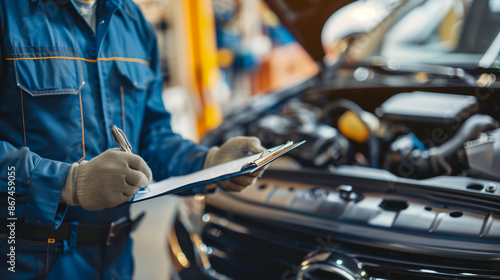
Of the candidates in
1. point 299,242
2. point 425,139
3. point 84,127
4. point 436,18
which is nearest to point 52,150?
point 84,127

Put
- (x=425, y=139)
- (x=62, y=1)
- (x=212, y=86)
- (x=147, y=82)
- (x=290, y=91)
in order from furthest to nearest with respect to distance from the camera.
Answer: (x=212, y=86)
(x=290, y=91)
(x=425, y=139)
(x=147, y=82)
(x=62, y=1)

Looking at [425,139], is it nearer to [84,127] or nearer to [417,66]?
[417,66]

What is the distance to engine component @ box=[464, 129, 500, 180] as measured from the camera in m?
0.98

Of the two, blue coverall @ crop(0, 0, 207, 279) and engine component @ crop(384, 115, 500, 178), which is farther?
engine component @ crop(384, 115, 500, 178)

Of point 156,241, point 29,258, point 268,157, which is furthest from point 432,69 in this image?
point 156,241

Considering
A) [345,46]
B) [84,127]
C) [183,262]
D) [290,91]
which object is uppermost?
[345,46]

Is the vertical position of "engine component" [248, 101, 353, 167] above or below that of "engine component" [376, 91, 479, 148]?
below

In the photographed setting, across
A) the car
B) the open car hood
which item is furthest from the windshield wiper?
the open car hood

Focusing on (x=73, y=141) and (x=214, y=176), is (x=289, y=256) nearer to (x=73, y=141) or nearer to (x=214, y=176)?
(x=214, y=176)

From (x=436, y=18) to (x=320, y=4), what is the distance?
25.6 inches

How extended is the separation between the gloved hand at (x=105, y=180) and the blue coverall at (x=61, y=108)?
22 millimetres

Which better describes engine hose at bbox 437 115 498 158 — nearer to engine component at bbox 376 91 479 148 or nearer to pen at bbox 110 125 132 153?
engine component at bbox 376 91 479 148

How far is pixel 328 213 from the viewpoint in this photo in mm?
978

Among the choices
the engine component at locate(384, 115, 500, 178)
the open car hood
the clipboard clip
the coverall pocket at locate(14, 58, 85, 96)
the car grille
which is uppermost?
the open car hood
